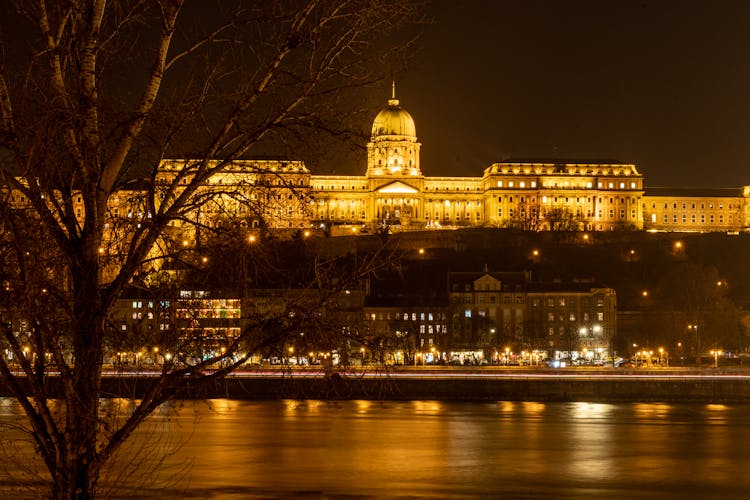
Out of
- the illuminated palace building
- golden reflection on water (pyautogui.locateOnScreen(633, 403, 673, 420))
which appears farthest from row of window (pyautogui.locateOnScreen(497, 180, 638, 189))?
golden reflection on water (pyautogui.locateOnScreen(633, 403, 673, 420))

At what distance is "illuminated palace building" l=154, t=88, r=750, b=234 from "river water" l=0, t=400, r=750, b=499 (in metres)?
69.9

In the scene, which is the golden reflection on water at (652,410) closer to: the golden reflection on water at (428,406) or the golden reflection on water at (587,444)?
the golden reflection on water at (587,444)

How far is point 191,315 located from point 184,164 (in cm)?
78

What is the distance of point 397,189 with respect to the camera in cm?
11706

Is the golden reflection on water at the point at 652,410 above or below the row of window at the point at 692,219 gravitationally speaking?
below

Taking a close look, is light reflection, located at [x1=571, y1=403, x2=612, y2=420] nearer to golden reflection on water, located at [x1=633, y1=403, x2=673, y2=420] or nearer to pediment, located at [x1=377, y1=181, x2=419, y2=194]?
golden reflection on water, located at [x1=633, y1=403, x2=673, y2=420]

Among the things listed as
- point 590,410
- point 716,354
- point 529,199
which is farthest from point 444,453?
point 529,199

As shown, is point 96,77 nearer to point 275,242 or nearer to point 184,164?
point 184,164

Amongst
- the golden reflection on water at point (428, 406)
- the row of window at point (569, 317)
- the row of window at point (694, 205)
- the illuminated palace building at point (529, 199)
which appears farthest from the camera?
the row of window at point (694, 205)

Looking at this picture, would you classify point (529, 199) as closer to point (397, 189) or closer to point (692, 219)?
point (397, 189)

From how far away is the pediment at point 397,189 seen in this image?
116688mm

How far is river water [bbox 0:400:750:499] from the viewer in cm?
2572

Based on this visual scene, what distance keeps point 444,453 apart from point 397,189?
283 feet

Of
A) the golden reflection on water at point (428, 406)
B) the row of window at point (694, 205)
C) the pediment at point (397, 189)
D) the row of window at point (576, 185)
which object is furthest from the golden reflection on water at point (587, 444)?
the row of window at point (694, 205)
